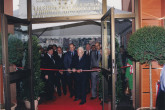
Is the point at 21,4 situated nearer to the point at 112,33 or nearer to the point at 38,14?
the point at 38,14

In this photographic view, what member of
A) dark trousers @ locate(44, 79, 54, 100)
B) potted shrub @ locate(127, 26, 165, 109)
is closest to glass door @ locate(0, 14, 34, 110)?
dark trousers @ locate(44, 79, 54, 100)

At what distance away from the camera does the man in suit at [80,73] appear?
18.3ft

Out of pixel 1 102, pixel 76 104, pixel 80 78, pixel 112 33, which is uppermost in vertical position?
pixel 112 33

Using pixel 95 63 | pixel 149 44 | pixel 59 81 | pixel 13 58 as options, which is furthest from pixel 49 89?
pixel 149 44

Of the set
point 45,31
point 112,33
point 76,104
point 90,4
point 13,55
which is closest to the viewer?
point 112,33

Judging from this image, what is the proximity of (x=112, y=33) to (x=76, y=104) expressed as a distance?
3.04 m

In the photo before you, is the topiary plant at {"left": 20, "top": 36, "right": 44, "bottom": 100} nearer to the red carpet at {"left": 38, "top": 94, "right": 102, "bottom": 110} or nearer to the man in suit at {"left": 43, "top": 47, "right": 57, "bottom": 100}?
the red carpet at {"left": 38, "top": 94, "right": 102, "bottom": 110}

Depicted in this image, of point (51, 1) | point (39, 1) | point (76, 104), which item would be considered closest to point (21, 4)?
point (39, 1)

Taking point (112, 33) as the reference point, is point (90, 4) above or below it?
above

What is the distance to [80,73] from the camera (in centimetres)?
569

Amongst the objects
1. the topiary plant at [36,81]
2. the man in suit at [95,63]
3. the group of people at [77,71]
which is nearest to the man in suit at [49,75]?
the group of people at [77,71]

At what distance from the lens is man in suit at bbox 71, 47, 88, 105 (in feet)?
18.3

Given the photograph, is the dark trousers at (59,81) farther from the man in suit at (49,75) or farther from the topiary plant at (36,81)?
the topiary plant at (36,81)

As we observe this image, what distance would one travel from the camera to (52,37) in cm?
1151
